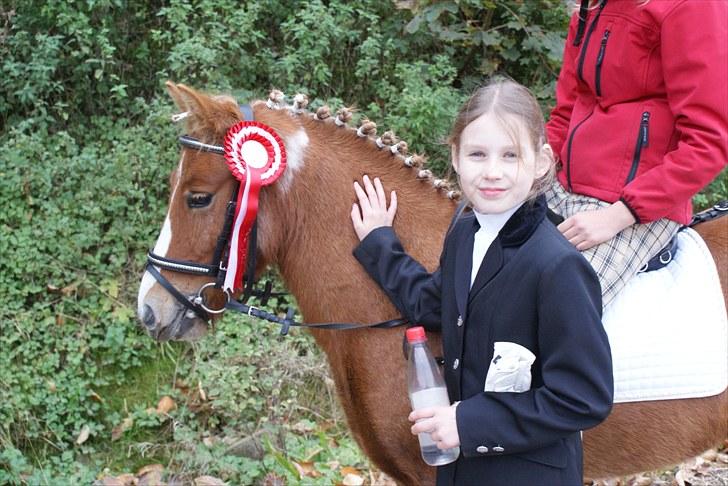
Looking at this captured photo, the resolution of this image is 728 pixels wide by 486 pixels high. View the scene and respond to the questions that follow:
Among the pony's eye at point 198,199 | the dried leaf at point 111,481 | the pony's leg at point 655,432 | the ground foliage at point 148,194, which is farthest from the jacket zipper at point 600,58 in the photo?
the dried leaf at point 111,481

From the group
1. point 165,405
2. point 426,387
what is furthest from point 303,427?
point 426,387

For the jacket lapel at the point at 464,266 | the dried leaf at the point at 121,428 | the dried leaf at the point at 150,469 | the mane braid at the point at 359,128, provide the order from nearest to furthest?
1. the jacket lapel at the point at 464,266
2. the mane braid at the point at 359,128
3. the dried leaf at the point at 150,469
4. the dried leaf at the point at 121,428

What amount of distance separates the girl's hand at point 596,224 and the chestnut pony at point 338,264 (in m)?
0.54

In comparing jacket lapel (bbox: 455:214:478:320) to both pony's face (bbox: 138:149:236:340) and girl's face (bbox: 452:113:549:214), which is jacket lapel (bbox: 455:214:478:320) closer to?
girl's face (bbox: 452:113:549:214)

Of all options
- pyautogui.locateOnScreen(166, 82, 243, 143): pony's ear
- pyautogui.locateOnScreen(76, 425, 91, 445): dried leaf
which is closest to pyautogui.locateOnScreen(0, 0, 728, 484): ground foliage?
pyautogui.locateOnScreen(76, 425, 91, 445): dried leaf

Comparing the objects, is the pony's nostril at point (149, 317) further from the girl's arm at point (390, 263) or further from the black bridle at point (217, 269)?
the girl's arm at point (390, 263)

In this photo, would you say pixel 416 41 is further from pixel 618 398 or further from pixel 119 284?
pixel 618 398

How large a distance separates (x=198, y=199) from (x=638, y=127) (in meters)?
1.67

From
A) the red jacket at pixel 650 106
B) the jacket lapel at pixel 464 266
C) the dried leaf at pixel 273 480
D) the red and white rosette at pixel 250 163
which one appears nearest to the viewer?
the jacket lapel at pixel 464 266

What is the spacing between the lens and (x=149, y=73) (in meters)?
7.36

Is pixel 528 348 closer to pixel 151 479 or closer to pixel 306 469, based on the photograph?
pixel 306 469

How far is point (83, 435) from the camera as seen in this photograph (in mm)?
4980

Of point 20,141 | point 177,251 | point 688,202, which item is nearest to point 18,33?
point 20,141

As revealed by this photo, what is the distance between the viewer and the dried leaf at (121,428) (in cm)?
507
